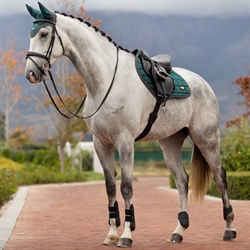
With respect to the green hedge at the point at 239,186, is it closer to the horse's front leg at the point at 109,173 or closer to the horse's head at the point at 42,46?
the horse's front leg at the point at 109,173

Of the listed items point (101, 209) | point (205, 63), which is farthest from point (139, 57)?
point (205, 63)

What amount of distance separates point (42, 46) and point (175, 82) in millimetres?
1819

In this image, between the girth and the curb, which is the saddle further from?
the curb

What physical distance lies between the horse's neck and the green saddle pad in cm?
35

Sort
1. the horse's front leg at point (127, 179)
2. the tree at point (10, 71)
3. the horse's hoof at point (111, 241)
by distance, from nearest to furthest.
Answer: the horse's front leg at point (127, 179) < the horse's hoof at point (111, 241) < the tree at point (10, 71)

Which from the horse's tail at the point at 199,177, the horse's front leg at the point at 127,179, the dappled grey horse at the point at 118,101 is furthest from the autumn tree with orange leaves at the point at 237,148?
the horse's front leg at the point at 127,179

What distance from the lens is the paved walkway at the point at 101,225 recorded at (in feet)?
24.2

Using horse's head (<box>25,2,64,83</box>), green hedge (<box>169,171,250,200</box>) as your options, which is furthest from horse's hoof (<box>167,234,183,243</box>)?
green hedge (<box>169,171,250,200</box>)

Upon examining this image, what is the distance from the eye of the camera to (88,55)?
7.03 meters

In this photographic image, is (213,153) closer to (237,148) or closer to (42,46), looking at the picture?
(42,46)

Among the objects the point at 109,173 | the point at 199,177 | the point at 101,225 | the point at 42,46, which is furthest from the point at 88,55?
the point at 101,225

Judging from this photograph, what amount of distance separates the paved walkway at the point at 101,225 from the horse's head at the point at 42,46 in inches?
78.7

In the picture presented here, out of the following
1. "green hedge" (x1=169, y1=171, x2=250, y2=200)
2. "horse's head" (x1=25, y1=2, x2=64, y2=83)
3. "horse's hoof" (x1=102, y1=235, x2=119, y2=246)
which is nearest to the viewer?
"horse's head" (x1=25, y1=2, x2=64, y2=83)

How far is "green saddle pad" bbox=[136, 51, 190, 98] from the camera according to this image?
7270 millimetres
